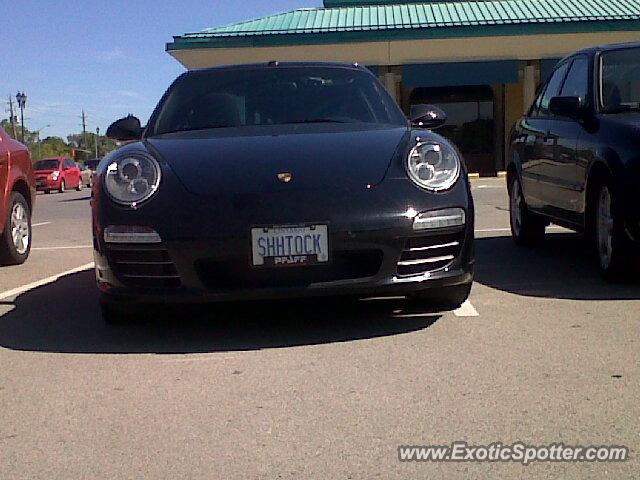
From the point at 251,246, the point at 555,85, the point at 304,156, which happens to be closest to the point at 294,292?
the point at 251,246

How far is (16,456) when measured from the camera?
2.91 m

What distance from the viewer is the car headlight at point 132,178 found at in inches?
165

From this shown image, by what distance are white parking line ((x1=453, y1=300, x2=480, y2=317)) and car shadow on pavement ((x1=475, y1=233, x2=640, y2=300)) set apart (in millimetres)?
522

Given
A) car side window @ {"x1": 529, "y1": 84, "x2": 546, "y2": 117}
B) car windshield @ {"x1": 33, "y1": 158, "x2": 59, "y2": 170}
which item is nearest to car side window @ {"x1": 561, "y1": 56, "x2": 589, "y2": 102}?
car side window @ {"x1": 529, "y1": 84, "x2": 546, "y2": 117}

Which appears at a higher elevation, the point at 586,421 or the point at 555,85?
the point at 555,85

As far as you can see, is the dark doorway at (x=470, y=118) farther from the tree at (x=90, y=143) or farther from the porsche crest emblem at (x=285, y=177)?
the tree at (x=90, y=143)

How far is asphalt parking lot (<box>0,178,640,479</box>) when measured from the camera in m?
2.82

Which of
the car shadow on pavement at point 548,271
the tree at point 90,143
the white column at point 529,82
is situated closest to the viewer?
the car shadow on pavement at point 548,271

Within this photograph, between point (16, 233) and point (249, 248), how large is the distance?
423cm

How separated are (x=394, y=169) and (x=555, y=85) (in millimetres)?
3185

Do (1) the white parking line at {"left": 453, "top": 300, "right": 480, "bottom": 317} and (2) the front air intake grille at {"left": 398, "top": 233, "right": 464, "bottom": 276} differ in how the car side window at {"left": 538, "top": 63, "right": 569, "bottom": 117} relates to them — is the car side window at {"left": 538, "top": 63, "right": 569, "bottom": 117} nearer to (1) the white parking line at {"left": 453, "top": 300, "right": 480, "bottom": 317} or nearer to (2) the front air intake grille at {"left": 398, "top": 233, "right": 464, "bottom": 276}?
(1) the white parking line at {"left": 453, "top": 300, "right": 480, "bottom": 317}

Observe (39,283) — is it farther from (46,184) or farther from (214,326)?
(46,184)

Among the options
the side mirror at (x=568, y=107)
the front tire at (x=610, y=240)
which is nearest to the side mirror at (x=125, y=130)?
the side mirror at (x=568, y=107)

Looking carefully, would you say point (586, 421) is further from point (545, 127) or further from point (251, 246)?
point (545, 127)
